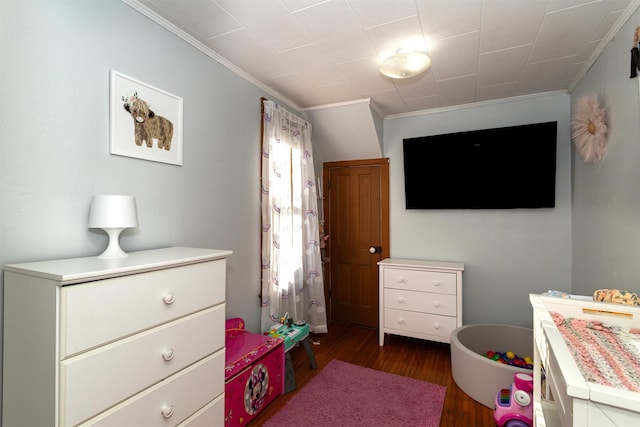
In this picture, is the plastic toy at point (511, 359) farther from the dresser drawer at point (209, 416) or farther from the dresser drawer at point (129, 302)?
the dresser drawer at point (129, 302)

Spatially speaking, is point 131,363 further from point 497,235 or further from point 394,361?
point 497,235

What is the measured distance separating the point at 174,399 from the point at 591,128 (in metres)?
2.98

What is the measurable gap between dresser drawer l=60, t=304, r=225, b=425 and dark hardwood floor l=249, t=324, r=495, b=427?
839mm

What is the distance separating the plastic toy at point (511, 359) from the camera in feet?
7.52

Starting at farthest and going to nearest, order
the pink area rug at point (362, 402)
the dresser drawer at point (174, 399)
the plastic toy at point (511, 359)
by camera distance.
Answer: the plastic toy at point (511, 359) < the pink area rug at point (362, 402) < the dresser drawer at point (174, 399)

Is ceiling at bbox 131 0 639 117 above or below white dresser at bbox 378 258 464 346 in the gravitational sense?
above

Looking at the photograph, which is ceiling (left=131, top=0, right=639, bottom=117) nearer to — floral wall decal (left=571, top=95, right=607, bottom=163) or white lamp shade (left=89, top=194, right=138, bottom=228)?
floral wall decal (left=571, top=95, right=607, bottom=163)

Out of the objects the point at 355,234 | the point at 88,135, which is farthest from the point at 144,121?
the point at 355,234

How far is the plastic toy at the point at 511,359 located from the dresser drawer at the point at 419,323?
370 mm

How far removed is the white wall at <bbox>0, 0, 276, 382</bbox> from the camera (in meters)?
1.19

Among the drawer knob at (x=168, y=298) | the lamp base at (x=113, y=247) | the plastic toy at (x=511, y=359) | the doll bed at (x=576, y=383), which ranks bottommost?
Result: the plastic toy at (x=511, y=359)

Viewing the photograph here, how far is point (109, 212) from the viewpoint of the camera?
1.33 meters

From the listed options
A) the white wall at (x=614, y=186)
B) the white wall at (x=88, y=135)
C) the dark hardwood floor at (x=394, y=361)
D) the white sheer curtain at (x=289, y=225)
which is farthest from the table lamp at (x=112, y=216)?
the white wall at (x=614, y=186)

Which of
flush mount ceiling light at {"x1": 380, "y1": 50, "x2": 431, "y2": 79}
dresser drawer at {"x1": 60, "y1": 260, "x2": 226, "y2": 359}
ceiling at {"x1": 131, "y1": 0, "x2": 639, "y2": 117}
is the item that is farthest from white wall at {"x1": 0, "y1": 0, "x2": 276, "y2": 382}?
flush mount ceiling light at {"x1": 380, "y1": 50, "x2": 431, "y2": 79}
